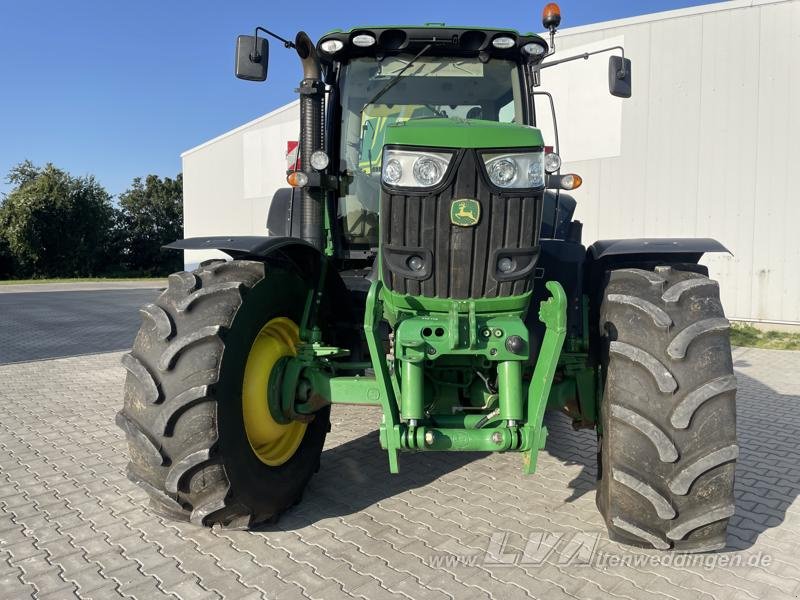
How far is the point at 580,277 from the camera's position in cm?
336

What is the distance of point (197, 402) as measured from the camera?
8.92 feet

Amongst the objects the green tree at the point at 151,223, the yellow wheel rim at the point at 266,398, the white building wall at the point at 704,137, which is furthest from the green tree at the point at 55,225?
the yellow wheel rim at the point at 266,398

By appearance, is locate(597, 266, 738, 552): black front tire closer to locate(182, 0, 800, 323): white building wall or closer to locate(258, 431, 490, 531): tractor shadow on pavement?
locate(258, 431, 490, 531): tractor shadow on pavement

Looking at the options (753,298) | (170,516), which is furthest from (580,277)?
(753,298)

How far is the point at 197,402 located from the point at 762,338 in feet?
30.7

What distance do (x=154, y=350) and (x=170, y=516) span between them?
82 centimetres

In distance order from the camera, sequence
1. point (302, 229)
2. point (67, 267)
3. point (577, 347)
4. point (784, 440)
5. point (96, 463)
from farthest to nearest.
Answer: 1. point (67, 267)
2. point (784, 440)
3. point (96, 463)
4. point (302, 229)
5. point (577, 347)

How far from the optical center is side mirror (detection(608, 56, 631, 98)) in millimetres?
3688

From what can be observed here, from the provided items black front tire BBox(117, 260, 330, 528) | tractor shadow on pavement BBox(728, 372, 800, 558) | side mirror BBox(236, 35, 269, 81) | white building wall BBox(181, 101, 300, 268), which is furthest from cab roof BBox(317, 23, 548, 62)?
white building wall BBox(181, 101, 300, 268)

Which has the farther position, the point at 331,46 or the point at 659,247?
the point at 331,46

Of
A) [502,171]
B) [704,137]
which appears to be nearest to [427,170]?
[502,171]

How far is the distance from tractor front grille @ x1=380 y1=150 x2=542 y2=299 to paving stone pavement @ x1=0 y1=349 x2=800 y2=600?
1233 mm

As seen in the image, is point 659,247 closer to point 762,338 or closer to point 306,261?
point 306,261

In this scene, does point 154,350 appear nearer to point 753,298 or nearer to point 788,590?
point 788,590
